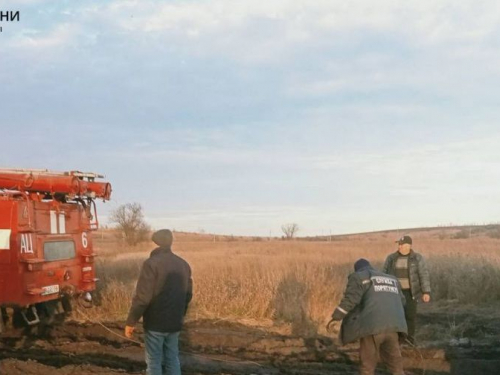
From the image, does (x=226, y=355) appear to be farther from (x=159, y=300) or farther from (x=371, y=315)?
(x=371, y=315)

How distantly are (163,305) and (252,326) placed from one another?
6737mm

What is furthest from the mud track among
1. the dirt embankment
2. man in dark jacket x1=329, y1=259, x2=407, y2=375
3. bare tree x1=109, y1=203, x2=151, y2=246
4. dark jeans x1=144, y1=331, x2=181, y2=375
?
bare tree x1=109, y1=203, x2=151, y2=246

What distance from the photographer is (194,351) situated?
11484mm

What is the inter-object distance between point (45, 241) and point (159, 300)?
4796 millimetres

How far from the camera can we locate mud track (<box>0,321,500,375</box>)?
9.69 m

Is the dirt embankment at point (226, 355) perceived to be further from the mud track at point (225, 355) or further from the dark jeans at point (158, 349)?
the dark jeans at point (158, 349)

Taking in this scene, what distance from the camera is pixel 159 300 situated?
7270 mm

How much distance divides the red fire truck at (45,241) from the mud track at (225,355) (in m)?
0.67

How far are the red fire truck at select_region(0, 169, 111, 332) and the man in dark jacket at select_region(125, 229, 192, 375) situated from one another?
13.2 ft

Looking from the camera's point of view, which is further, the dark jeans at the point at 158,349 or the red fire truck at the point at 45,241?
the red fire truck at the point at 45,241

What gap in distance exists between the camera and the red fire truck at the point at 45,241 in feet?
34.7

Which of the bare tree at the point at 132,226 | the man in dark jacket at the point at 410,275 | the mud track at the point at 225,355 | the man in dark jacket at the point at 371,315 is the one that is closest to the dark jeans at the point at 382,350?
the man in dark jacket at the point at 371,315

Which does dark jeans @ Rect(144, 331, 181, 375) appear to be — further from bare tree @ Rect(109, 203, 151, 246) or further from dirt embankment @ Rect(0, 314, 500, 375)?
bare tree @ Rect(109, 203, 151, 246)

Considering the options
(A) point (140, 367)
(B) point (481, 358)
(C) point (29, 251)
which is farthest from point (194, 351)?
(B) point (481, 358)
